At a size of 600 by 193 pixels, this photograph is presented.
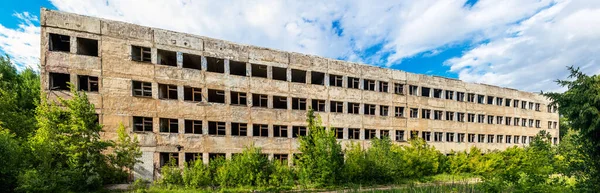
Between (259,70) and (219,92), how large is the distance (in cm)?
450

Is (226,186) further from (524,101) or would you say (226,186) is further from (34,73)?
(524,101)

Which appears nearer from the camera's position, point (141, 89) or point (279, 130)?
point (141, 89)

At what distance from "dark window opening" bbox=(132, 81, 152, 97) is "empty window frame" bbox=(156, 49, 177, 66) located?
2.03 metres

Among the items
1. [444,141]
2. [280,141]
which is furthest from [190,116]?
[444,141]

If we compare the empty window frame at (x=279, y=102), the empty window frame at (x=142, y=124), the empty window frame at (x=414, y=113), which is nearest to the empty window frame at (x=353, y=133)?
the empty window frame at (x=279, y=102)

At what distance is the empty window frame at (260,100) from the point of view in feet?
73.3

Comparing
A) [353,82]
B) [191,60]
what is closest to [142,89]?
[191,60]

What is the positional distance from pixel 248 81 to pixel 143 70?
804 cm

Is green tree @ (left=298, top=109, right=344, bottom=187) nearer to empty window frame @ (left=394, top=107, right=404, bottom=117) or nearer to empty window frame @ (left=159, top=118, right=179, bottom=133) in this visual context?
empty window frame @ (left=159, top=118, right=179, bottom=133)

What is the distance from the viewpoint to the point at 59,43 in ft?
59.0

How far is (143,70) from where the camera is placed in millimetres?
18812

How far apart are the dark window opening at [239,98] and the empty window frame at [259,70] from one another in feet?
9.77

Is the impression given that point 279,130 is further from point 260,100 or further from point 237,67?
point 237,67

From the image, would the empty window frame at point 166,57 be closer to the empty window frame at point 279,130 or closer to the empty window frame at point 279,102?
the empty window frame at point 279,102
